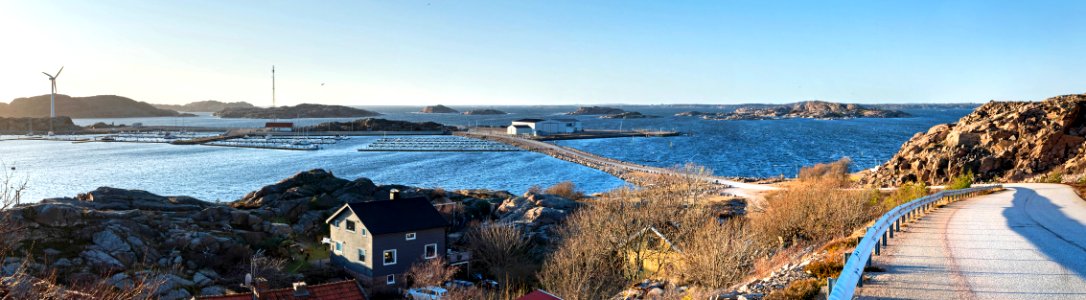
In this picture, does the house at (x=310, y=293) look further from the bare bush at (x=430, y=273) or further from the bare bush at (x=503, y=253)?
the bare bush at (x=503, y=253)

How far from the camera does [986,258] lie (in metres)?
12.5

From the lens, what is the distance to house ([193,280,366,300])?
806 inches

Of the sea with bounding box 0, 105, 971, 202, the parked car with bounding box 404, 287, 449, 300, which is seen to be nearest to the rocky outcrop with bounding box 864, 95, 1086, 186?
the sea with bounding box 0, 105, 971, 202

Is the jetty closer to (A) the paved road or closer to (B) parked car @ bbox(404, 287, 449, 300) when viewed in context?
(B) parked car @ bbox(404, 287, 449, 300)

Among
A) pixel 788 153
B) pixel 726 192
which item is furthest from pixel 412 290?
pixel 788 153

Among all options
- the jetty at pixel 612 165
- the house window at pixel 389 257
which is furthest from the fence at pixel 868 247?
the jetty at pixel 612 165

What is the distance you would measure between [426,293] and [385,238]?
5.03m

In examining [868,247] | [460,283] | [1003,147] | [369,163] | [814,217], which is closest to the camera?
[868,247]

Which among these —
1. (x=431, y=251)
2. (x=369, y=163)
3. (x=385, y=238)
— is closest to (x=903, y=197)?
(x=431, y=251)

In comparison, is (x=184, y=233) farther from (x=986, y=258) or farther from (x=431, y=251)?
(x=986, y=258)

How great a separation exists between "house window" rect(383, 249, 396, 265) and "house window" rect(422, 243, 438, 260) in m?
1.68

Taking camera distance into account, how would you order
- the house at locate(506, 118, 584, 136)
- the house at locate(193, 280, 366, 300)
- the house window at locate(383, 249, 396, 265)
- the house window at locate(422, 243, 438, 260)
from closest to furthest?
the house at locate(193, 280, 366, 300), the house window at locate(383, 249, 396, 265), the house window at locate(422, 243, 438, 260), the house at locate(506, 118, 584, 136)

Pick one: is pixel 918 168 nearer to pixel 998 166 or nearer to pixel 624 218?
pixel 998 166

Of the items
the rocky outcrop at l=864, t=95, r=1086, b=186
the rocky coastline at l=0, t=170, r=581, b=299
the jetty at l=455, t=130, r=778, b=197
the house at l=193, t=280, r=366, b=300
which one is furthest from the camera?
the jetty at l=455, t=130, r=778, b=197
